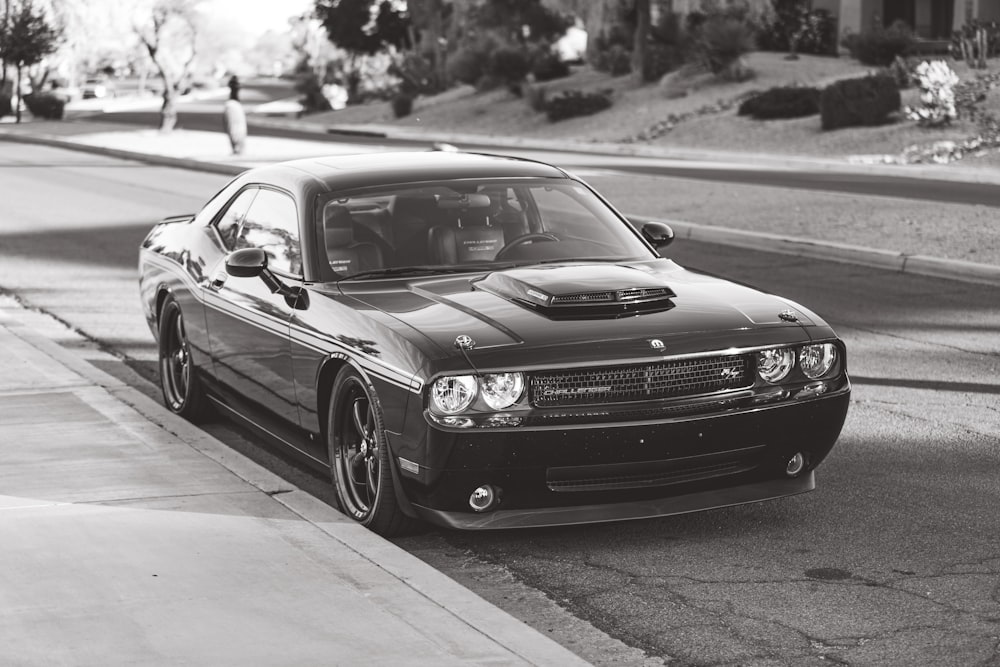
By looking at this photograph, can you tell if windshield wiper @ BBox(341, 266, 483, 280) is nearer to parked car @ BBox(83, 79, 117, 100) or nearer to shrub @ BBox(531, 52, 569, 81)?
shrub @ BBox(531, 52, 569, 81)

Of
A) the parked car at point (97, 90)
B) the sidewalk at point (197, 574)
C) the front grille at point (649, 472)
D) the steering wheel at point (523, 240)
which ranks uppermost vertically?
the steering wheel at point (523, 240)

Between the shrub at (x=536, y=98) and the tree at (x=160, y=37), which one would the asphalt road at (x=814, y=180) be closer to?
the shrub at (x=536, y=98)

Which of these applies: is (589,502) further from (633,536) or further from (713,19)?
(713,19)

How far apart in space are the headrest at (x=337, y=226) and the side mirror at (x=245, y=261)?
32cm

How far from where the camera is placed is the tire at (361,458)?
574cm

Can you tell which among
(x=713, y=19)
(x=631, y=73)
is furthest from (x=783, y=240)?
(x=631, y=73)

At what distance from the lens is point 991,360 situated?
9906 millimetres

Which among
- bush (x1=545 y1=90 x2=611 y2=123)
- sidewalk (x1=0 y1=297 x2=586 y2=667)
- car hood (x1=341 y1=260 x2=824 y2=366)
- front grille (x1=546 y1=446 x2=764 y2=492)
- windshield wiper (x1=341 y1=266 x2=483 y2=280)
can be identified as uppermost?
windshield wiper (x1=341 y1=266 x2=483 y2=280)

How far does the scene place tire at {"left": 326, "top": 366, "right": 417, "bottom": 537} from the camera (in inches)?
226

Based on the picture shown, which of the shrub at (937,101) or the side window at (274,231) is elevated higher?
the side window at (274,231)

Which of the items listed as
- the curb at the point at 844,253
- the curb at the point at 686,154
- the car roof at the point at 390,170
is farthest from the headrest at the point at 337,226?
the curb at the point at 686,154

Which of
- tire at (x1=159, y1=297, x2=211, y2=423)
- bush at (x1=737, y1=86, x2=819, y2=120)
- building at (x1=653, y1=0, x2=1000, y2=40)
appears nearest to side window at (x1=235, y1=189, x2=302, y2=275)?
tire at (x1=159, y1=297, x2=211, y2=423)

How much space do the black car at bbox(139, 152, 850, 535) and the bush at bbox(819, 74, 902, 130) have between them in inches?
1105

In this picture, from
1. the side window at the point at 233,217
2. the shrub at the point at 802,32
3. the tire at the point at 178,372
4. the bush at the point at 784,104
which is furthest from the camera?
the shrub at the point at 802,32
